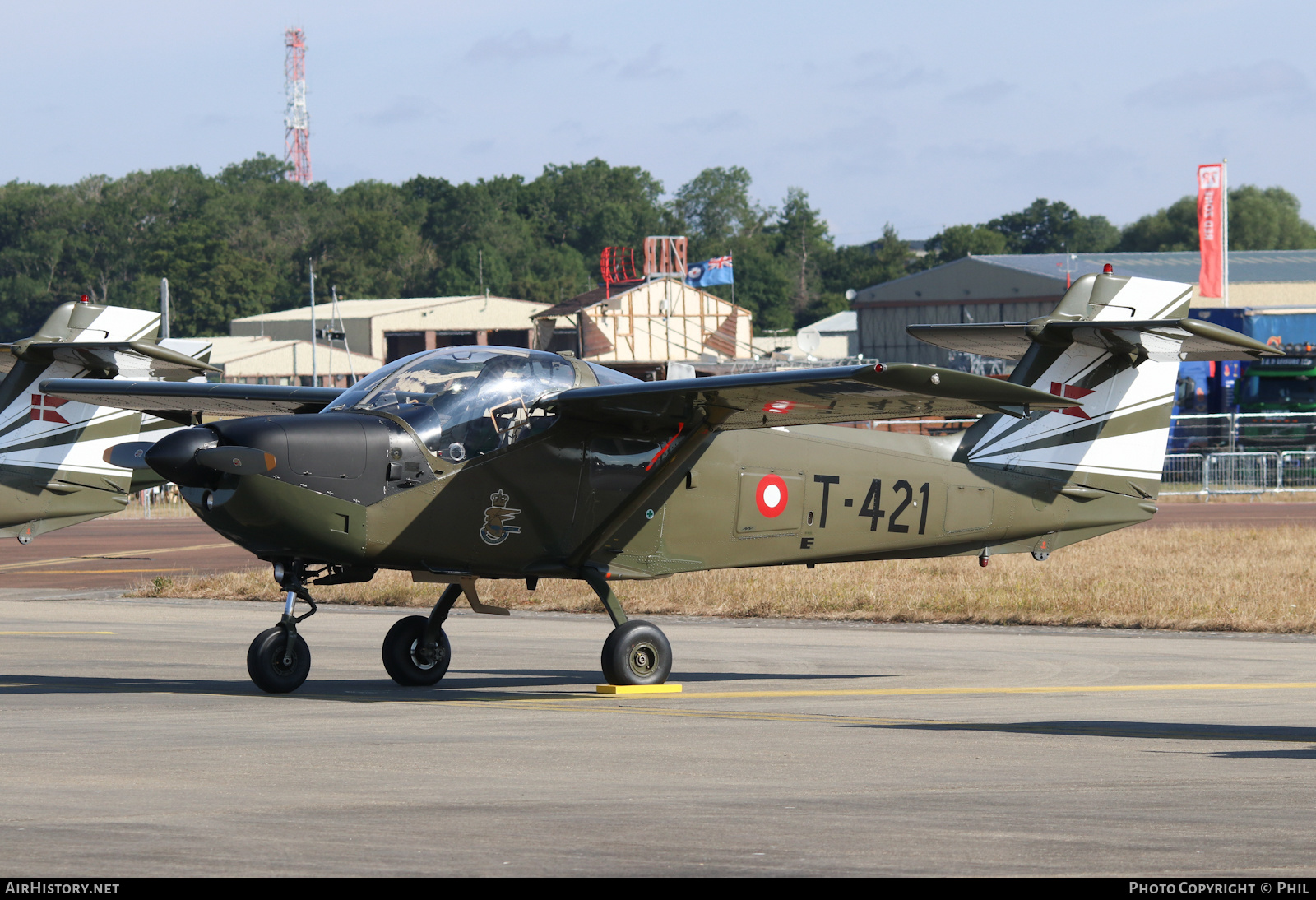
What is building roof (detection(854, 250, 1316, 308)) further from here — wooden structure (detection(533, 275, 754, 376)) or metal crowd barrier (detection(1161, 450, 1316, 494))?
metal crowd barrier (detection(1161, 450, 1316, 494))

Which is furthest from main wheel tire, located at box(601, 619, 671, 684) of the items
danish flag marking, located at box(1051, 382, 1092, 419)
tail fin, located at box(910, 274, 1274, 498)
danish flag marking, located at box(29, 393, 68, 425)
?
danish flag marking, located at box(29, 393, 68, 425)

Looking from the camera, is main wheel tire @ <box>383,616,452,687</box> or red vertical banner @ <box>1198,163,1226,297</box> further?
red vertical banner @ <box>1198,163,1226,297</box>

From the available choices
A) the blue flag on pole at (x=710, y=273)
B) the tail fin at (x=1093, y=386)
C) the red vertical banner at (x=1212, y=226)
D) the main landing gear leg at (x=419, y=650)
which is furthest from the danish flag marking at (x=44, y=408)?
the blue flag on pole at (x=710, y=273)

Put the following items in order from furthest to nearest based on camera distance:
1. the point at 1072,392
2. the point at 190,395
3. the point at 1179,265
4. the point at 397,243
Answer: the point at 397,243, the point at 1179,265, the point at 1072,392, the point at 190,395

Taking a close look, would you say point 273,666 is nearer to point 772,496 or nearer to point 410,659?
point 410,659

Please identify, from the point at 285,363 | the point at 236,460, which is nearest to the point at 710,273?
the point at 285,363

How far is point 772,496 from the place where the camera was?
45.0 feet

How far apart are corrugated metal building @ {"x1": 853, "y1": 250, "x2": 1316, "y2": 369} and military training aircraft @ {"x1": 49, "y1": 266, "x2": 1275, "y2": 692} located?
210 feet

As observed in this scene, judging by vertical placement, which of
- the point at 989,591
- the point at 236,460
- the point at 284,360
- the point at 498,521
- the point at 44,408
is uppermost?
the point at 284,360

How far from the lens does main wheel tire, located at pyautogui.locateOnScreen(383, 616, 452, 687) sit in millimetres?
13773

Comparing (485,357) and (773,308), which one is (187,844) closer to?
(485,357)

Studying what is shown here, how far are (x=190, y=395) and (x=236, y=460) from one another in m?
3.95

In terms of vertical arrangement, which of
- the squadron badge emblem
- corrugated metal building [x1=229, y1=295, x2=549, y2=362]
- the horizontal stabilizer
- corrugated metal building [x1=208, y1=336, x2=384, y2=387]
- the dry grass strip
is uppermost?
corrugated metal building [x1=229, y1=295, x2=549, y2=362]

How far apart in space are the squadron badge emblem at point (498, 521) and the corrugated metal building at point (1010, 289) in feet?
222
